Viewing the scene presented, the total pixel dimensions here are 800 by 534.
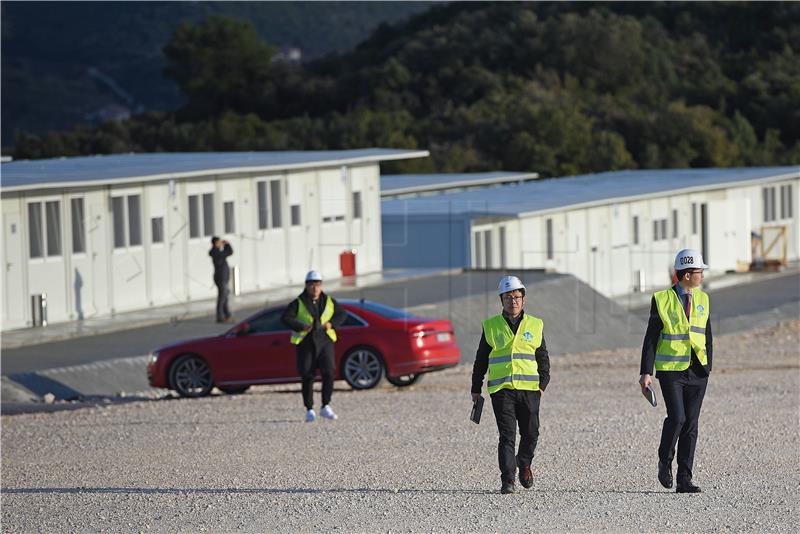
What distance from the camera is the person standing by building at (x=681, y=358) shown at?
35.8 ft

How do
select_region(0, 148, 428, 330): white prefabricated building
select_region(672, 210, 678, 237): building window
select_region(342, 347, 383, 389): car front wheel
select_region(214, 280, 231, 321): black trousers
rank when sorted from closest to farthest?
1. select_region(342, 347, 383, 389): car front wheel
2. select_region(214, 280, 231, 321): black trousers
3. select_region(0, 148, 428, 330): white prefabricated building
4. select_region(672, 210, 678, 237): building window

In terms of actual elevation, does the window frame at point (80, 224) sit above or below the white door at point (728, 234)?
above

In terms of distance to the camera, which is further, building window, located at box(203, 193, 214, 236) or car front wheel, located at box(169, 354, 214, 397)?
building window, located at box(203, 193, 214, 236)

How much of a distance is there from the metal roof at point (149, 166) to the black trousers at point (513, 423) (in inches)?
748

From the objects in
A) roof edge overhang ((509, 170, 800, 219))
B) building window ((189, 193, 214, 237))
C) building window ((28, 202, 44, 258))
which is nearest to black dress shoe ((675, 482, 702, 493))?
building window ((28, 202, 44, 258))

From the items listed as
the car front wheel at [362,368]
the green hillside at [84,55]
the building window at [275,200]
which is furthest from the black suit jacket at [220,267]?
the green hillside at [84,55]

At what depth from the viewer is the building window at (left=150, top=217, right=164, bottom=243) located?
108ft

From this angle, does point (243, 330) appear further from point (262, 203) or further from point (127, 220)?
point (262, 203)

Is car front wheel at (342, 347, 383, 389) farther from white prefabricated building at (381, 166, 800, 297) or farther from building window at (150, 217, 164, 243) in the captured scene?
white prefabricated building at (381, 166, 800, 297)

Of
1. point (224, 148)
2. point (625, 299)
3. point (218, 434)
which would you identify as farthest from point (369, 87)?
point (218, 434)

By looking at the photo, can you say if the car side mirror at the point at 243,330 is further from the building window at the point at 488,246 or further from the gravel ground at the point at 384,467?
the building window at the point at 488,246

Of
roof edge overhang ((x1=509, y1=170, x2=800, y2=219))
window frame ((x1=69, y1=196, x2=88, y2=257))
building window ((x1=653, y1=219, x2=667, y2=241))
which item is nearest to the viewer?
window frame ((x1=69, y1=196, x2=88, y2=257))

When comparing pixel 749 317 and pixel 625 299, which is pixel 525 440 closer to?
pixel 749 317

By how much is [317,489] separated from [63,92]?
6460 inches
